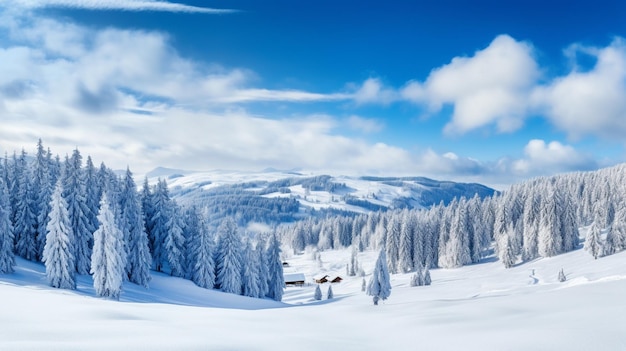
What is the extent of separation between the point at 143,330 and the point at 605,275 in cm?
6052

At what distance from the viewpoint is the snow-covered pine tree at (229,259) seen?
192 feet

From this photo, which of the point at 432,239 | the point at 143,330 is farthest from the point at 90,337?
the point at 432,239

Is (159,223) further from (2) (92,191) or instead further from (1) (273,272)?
(1) (273,272)

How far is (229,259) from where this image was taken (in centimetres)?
5916

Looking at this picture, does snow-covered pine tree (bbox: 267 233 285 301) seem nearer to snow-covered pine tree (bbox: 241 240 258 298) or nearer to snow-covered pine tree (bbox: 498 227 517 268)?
snow-covered pine tree (bbox: 241 240 258 298)

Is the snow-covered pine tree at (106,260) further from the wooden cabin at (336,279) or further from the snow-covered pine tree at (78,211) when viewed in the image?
the wooden cabin at (336,279)

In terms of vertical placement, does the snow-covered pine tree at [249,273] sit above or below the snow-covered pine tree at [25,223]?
below

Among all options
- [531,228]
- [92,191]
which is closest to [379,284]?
[92,191]

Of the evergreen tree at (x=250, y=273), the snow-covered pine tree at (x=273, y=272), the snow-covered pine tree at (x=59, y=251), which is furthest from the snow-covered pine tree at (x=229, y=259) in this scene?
the snow-covered pine tree at (x=59, y=251)

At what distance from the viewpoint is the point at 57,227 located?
38.5 m

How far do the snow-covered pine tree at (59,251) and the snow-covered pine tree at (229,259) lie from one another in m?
23.4

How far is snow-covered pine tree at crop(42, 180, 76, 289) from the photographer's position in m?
36.9

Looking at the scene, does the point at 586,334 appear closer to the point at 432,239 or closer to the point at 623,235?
the point at 623,235

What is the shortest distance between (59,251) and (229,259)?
24.9 meters
